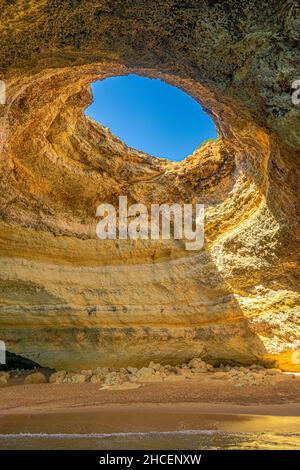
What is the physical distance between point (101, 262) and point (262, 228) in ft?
8.46

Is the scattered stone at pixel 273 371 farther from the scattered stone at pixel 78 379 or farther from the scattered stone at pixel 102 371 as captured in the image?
the scattered stone at pixel 78 379

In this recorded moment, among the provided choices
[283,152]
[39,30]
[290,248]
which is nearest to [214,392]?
[290,248]

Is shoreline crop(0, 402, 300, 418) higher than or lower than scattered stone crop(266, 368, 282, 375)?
lower

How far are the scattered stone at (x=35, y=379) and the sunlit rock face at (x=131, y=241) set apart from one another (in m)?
0.55

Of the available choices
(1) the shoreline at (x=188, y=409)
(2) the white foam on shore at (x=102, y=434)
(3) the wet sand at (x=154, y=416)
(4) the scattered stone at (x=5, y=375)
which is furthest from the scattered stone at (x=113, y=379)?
(2) the white foam on shore at (x=102, y=434)

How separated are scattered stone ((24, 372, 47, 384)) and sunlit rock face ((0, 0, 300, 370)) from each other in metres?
0.55

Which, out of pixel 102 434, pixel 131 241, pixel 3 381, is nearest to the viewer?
pixel 102 434

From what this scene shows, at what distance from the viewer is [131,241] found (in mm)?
6977

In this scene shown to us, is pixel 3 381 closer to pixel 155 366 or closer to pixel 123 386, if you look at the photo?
pixel 123 386

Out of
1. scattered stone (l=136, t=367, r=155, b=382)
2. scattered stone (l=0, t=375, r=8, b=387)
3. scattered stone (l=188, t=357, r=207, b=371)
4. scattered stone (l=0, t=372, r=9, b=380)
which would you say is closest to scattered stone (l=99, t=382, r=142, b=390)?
scattered stone (l=136, t=367, r=155, b=382)

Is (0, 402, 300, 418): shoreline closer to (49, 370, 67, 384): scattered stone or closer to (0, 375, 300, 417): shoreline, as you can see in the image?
(0, 375, 300, 417): shoreline

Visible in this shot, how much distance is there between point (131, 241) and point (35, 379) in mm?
2561

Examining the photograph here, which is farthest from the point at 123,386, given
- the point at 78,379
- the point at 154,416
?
the point at 154,416

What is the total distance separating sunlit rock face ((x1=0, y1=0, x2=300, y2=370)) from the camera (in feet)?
15.1
